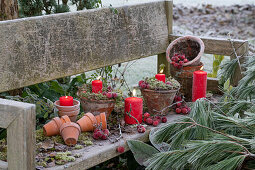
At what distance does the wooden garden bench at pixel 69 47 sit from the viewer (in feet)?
4.74

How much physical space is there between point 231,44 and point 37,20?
1441 mm

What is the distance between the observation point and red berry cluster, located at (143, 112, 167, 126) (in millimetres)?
2108

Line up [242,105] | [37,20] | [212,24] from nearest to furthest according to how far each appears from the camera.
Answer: [242,105] < [37,20] < [212,24]

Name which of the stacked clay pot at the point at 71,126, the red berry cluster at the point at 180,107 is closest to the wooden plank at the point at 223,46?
the red berry cluster at the point at 180,107

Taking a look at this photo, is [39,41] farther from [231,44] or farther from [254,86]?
[231,44]

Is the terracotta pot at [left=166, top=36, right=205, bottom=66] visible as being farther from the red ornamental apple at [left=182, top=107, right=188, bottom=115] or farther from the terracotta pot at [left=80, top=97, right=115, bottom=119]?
the terracotta pot at [left=80, top=97, right=115, bottom=119]

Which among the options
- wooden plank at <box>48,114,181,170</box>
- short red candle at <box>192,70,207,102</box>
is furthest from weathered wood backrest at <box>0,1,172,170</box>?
short red candle at <box>192,70,207,102</box>

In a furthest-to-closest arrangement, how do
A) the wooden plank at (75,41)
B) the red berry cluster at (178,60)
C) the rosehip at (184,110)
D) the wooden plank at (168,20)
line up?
the wooden plank at (168,20) < the red berry cluster at (178,60) < the rosehip at (184,110) < the wooden plank at (75,41)

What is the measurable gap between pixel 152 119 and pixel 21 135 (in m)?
0.96

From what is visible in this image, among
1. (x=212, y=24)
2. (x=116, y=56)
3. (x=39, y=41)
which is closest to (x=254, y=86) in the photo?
(x=116, y=56)

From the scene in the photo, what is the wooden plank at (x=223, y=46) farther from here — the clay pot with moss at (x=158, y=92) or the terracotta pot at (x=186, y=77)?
the clay pot with moss at (x=158, y=92)

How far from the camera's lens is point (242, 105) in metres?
1.87

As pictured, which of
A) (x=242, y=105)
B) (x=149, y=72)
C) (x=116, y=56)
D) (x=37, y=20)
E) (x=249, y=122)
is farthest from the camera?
(x=149, y=72)

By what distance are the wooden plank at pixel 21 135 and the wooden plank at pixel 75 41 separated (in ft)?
2.00
